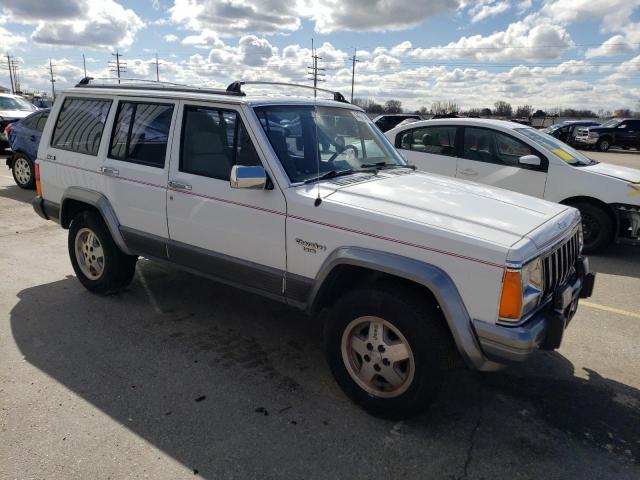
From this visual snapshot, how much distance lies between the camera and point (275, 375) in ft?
11.9

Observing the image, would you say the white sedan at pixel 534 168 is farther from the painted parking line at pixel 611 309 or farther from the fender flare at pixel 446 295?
the fender flare at pixel 446 295

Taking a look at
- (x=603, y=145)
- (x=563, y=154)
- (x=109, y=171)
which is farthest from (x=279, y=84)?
(x=603, y=145)

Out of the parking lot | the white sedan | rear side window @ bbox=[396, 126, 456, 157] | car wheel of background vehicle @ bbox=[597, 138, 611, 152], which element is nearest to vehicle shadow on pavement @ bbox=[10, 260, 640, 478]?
the parking lot

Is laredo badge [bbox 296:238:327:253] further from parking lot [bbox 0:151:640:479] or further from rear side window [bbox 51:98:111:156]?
rear side window [bbox 51:98:111:156]

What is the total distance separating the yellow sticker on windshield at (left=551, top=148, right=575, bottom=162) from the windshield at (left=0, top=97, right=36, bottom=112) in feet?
46.3

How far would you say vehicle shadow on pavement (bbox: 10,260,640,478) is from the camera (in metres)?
2.80

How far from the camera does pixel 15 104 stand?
1488 centimetres

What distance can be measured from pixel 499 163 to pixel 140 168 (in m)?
5.18

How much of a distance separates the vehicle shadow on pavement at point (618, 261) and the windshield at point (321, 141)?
140 inches

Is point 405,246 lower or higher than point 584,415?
higher

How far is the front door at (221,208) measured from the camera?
3.50 metres

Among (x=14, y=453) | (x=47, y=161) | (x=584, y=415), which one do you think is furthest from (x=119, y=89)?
(x=584, y=415)

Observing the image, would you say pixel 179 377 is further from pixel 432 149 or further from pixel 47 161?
pixel 432 149

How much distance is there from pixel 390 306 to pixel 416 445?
0.81 m
